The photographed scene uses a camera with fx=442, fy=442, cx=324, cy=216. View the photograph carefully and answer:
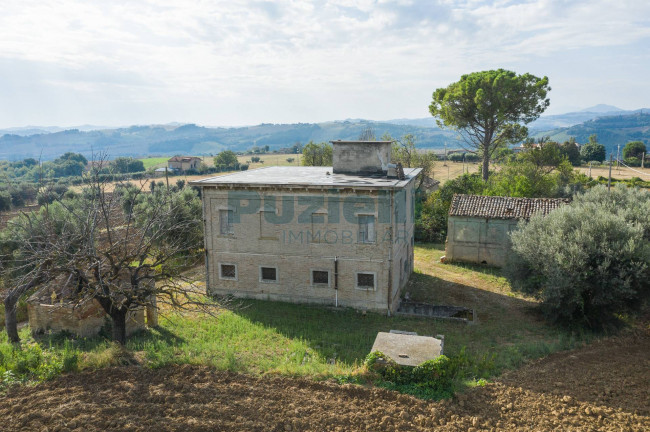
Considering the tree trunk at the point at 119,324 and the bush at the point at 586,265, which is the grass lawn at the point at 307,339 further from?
the bush at the point at 586,265

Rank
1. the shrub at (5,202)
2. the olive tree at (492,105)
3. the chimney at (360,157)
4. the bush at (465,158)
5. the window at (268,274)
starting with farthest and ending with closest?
the bush at (465,158) → the shrub at (5,202) → the olive tree at (492,105) → the chimney at (360,157) → the window at (268,274)

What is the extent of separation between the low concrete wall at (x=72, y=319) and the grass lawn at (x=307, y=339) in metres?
0.62

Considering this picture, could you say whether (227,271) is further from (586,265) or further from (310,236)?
(586,265)

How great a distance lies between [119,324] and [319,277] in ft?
32.1

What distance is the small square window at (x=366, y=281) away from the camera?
21.1 m

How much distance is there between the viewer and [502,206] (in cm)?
2891

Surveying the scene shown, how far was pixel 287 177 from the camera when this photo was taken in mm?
23609

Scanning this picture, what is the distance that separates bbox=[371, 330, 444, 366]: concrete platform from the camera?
42.4ft

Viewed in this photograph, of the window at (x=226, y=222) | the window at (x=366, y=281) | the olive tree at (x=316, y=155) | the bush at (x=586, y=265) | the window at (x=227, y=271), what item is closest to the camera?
the bush at (x=586, y=265)

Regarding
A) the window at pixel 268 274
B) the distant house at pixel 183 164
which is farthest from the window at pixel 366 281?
the distant house at pixel 183 164

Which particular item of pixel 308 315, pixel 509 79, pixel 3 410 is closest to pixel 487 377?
pixel 308 315

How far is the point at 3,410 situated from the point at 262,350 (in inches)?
310

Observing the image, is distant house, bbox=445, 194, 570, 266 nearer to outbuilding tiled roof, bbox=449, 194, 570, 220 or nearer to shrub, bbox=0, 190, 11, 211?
outbuilding tiled roof, bbox=449, 194, 570, 220

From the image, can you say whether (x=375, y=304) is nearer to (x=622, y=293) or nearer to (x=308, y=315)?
(x=308, y=315)
